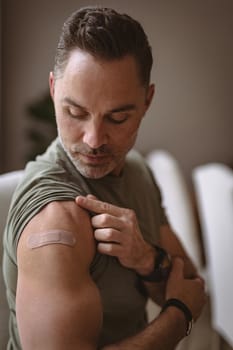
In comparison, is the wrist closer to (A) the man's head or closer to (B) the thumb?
(B) the thumb

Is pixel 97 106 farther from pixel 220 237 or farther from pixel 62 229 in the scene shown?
pixel 220 237

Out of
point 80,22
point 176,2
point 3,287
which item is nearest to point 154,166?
point 176,2

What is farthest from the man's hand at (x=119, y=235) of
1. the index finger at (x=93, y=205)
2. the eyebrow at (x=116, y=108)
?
the eyebrow at (x=116, y=108)

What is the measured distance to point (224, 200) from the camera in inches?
66.1

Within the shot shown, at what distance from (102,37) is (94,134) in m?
0.10

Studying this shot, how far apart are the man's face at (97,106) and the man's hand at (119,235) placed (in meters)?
0.05

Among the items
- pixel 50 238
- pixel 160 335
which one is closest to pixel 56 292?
pixel 50 238

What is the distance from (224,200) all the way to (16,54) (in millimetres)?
812

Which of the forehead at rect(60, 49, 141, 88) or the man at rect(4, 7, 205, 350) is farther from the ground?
the forehead at rect(60, 49, 141, 88)

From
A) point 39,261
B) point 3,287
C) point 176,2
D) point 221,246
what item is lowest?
point 221,246

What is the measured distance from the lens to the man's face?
0.57 metres

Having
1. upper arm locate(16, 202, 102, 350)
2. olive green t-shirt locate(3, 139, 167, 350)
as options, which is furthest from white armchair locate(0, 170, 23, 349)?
Answer: upper arm locate(16, 202, 102, 350)

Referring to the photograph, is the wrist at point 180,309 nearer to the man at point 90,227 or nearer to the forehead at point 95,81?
the man at point 90,227

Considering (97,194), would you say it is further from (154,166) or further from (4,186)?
(154,166)
